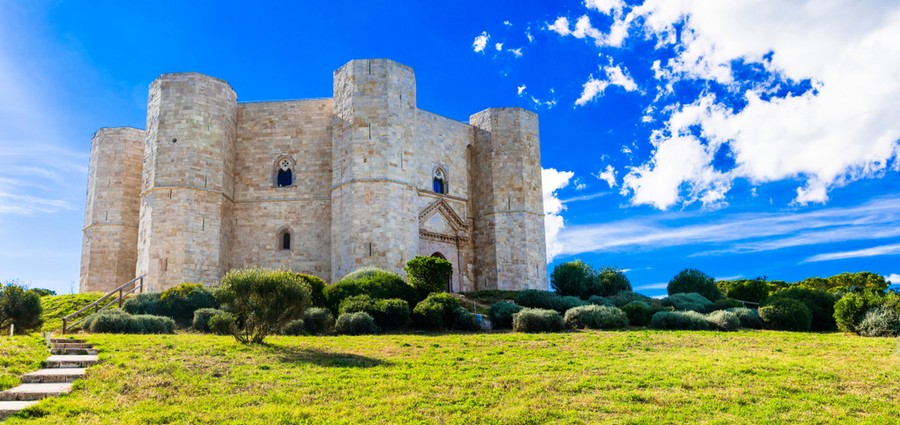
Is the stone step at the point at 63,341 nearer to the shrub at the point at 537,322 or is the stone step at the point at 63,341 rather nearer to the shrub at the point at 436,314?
the shrub at the point at 436,314

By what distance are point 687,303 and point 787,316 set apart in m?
5.14

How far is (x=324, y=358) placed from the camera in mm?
12664

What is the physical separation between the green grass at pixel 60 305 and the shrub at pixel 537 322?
14261 mm

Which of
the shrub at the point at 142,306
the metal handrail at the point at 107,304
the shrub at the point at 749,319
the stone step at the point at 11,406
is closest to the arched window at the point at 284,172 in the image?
the metal handrail at the point at 107,304

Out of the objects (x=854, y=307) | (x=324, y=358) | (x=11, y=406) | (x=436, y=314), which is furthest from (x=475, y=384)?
(x=854, y=307)

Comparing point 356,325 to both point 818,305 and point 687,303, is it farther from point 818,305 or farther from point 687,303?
point 818,305

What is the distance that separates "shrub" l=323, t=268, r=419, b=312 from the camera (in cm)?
2131

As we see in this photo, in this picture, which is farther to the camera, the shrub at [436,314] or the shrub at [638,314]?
the shrub at [638,314]

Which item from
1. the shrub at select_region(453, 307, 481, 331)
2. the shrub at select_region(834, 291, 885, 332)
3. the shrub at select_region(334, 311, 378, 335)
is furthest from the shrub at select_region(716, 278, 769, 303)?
the shrub at select_region(334, 311, 378, 335)

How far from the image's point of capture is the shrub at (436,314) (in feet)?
60.8

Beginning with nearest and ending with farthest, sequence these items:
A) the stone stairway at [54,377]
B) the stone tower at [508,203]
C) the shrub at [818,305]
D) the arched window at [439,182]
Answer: the stone stairway at [54,377] → the shrub at [818,305] → the stone tower at [508,203] → the arched window at [439,182]

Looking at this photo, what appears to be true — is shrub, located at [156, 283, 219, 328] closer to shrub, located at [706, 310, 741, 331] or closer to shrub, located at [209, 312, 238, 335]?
shrub, located at [209, 312, 238, 335]

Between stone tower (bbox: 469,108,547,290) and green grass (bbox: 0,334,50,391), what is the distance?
22439mm

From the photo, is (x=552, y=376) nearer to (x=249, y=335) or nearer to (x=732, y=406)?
(x=732, y=406)
